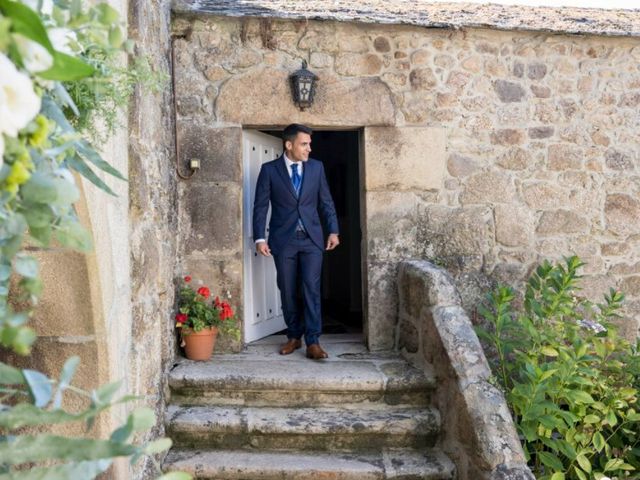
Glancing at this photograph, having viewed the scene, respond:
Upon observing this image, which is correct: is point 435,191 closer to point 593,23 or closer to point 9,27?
point 593,23

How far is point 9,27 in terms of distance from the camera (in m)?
0.62

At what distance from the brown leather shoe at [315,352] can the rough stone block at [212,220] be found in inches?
35.4

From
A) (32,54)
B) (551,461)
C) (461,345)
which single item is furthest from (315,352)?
(32,54)

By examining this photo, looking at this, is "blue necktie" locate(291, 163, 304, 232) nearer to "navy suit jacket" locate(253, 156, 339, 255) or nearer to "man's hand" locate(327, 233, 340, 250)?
"navy suit jacket" locate(253, 156, 339, 255)

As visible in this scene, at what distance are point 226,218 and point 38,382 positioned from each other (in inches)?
166

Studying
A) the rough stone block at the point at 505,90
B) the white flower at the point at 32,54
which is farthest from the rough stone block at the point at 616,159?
the white flower at the point at 32,54

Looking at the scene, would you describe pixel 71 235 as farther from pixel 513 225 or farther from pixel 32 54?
pixel 513 225

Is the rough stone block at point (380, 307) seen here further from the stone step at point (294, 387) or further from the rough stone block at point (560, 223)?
the rough stone block at point (560, 223)

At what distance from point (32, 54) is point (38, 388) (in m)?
0.38

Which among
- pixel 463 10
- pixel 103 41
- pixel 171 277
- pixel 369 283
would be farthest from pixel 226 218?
pixel 103 41

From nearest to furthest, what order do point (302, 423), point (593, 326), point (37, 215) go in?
point (37, 215) < point (302, 423) < point (593, 326)

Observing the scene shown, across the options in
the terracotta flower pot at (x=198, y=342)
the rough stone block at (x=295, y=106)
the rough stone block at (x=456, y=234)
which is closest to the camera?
the terracotta flower pot at (x=198, y=342)

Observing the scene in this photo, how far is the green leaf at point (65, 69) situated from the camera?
0.69m

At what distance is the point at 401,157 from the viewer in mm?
5125
